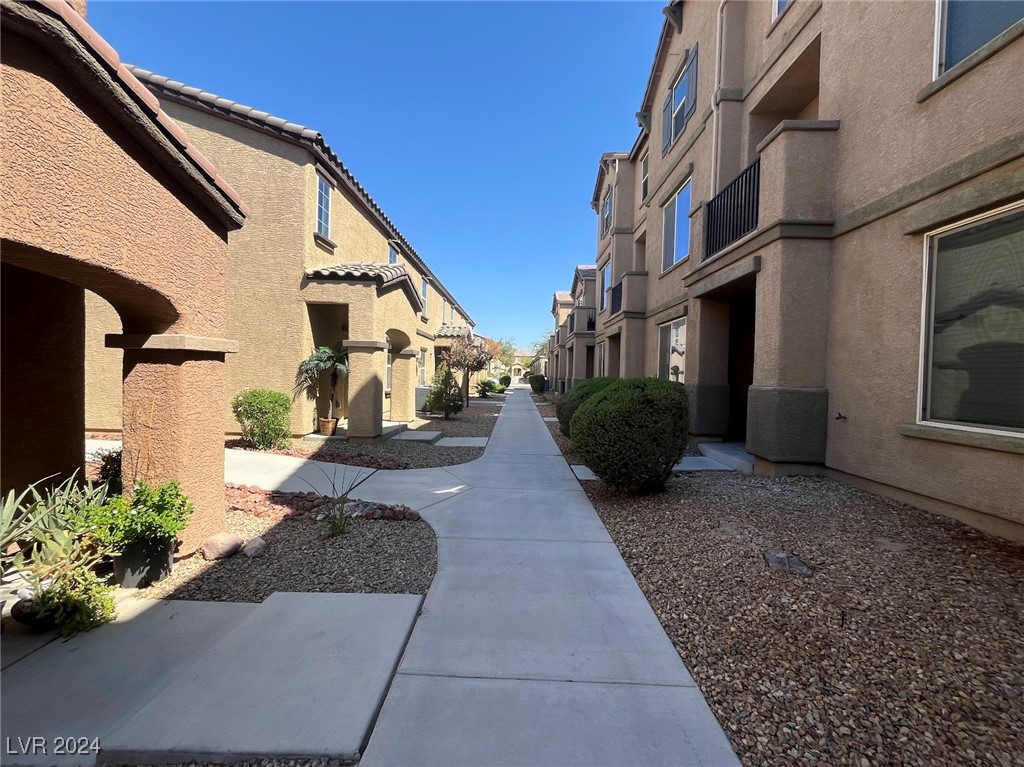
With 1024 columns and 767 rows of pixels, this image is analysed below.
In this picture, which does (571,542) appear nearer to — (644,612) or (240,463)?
(644,612)

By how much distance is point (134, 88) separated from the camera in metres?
3.00

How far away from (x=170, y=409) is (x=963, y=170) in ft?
27.0

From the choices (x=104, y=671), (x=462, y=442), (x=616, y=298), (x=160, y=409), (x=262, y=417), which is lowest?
(x=104, y=671)

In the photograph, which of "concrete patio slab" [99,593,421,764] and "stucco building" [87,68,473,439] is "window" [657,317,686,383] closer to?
"stucco building" [87,68,473,439]

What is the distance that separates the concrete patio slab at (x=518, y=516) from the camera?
16.0ft

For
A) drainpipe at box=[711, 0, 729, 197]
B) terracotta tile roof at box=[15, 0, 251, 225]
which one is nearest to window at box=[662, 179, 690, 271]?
drainpipe at box=[711, 0, 729, 197]

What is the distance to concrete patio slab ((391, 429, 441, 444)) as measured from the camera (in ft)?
Result: 35.2

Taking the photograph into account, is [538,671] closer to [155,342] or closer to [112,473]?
[155,342]

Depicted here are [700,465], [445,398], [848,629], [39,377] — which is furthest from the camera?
[445,398]

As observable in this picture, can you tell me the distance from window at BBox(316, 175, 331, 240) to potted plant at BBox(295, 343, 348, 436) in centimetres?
285

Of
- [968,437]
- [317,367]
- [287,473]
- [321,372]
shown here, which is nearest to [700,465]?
[968,437]

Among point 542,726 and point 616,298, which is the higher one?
point 616,298

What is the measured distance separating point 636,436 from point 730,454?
3453mm

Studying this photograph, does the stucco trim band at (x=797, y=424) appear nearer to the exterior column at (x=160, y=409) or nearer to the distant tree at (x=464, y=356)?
the exterior column at (x=160, y=409)
